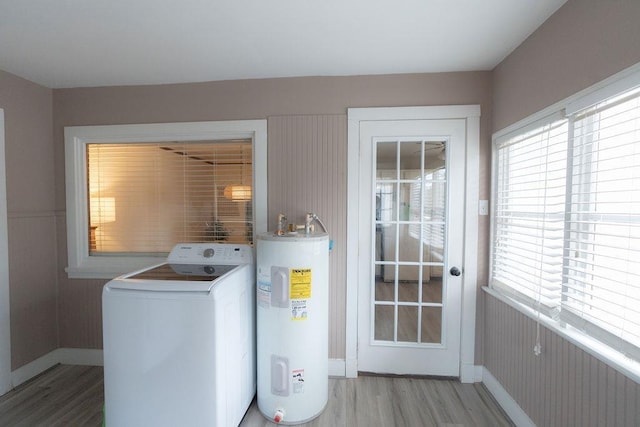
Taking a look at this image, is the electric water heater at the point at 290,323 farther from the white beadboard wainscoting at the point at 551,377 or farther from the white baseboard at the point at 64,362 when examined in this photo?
the white beadboard wainscoting at the point at 551,377

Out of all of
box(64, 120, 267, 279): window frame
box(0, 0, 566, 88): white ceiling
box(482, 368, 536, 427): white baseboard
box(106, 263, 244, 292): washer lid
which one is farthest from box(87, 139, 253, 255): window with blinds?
box(482, 368, 536, 427): white baseboard

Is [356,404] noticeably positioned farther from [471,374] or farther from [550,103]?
[550,103]

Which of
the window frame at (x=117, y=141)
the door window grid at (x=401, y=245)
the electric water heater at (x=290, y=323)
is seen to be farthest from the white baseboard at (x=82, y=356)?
the door window grid at (x=401, y=245)

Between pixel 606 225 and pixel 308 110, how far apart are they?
6.00ft

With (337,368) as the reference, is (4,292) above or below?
above

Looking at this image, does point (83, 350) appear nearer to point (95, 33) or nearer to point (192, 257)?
point (192, 257)

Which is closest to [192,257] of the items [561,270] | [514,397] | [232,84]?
[232,84]

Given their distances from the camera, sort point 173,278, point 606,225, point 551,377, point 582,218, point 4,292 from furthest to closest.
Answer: point 4,292, point 173,278, point 551,377, point 582,218, point 606,225

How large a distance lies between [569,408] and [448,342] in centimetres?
78

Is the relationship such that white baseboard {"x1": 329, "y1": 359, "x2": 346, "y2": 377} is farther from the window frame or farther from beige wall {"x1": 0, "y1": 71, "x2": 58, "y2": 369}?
beige wall {"x1": 0, "y1": 71, "x2": 58, "y2": 369}

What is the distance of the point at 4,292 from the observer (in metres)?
1.90

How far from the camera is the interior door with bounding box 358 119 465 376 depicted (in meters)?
1.96

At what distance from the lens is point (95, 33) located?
150cm

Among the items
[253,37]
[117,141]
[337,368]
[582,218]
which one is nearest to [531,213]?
[582,218]
